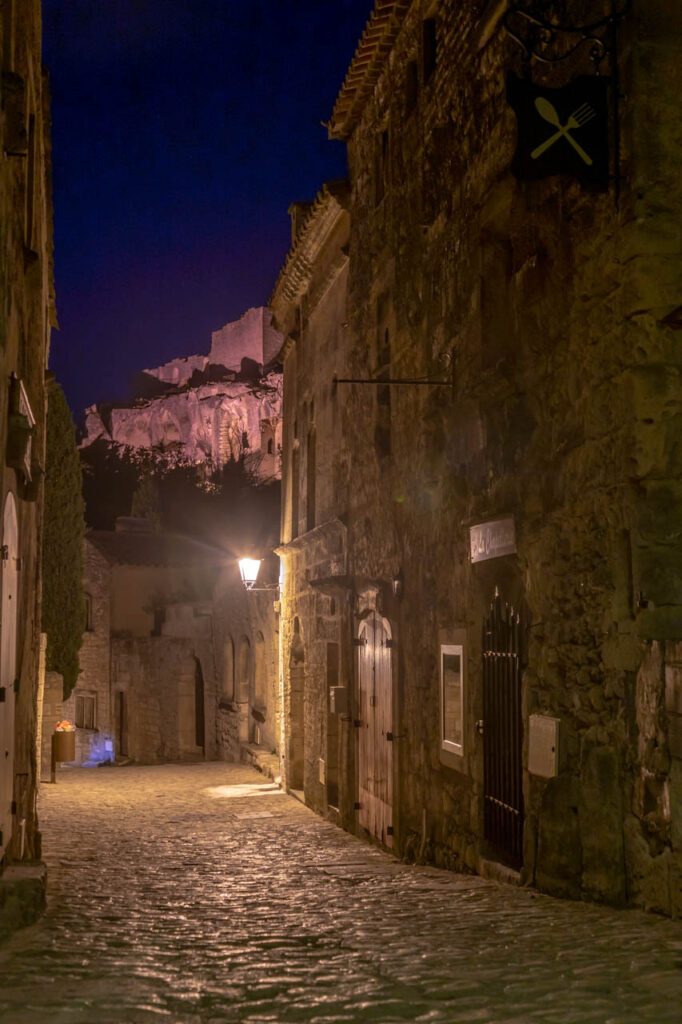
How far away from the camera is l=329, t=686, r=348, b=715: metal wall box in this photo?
12.8 m

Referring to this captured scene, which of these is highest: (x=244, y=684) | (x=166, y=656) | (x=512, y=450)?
(x=512, y=450)

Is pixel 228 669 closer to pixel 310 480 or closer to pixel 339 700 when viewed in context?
pixel 310 480

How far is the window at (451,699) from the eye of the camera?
8.80 m

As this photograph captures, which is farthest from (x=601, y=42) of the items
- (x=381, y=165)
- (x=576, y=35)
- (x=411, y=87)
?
(x=381, y=165)

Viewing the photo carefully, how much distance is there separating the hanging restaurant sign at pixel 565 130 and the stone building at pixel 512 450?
0.05ft

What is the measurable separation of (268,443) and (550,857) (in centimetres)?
5119

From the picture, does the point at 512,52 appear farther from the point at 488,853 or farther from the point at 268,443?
A: the point at 268,443

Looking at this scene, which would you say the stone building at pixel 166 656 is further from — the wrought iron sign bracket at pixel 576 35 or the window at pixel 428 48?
the wrought iron sign bracket at pixel 576 35

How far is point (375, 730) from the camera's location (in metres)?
11.5

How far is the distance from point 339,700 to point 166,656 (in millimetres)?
18513

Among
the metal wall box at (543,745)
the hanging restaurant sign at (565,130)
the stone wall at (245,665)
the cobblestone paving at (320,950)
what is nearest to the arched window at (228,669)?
the stone wall at (245,665)

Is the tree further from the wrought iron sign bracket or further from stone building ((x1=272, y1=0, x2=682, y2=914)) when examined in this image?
the wrought iron sign bracket

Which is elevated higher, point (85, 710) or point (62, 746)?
point (62, 746)

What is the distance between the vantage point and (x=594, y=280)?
630cm
